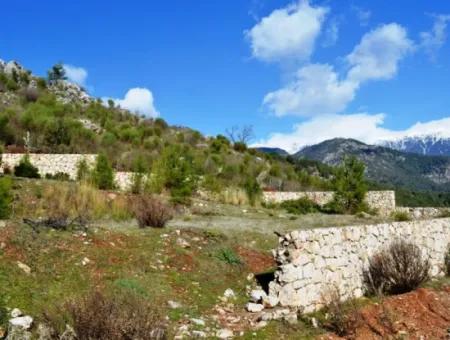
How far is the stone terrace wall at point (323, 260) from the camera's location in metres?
9.07

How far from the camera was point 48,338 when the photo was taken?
6.18 meters

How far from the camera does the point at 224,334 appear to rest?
762 cm

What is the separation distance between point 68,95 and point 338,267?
49.8 m

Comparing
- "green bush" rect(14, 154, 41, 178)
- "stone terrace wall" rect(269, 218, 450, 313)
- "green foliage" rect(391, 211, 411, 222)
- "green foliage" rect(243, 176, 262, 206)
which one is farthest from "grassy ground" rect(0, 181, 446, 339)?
"green bush" rect(14, 154, 41, 178)

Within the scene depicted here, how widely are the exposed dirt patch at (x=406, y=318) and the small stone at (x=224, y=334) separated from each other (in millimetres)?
1543

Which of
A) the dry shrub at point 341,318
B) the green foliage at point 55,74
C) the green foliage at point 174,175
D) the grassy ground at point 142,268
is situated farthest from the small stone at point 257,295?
the green foliage at point 55,74

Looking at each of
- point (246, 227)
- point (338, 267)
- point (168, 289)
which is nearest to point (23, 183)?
point (246, 227)

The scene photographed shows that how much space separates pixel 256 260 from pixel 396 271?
11.4ft

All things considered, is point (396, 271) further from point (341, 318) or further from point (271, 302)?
point (271, 302)

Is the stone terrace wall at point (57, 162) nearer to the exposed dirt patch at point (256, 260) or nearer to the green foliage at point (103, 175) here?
the green foliage at point (103, 175)

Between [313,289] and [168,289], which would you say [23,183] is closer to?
→ [168,289]

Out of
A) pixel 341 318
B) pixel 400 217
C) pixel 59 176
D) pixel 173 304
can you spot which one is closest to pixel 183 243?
pixel 173 304

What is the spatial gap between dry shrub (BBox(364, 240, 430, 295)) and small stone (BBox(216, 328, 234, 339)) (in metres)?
3.76

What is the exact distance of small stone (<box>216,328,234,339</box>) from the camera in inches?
298
